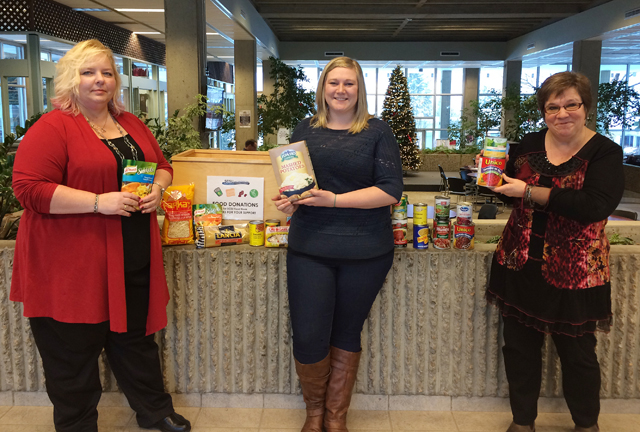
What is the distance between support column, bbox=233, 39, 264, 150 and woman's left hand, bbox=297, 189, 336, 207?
9804mm

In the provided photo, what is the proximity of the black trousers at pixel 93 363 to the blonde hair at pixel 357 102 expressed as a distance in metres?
0.96

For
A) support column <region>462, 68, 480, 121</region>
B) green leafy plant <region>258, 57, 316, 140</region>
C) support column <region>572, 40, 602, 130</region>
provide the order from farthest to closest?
support column <region>462, 68, 480, 121</region> < green leafy plant <region>258, 57, 316, 140</region> < support column <region>572, 40, 602, 130</region>

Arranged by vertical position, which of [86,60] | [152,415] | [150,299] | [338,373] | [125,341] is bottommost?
[152,415]

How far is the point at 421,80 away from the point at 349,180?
21.2m

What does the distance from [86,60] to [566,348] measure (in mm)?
2142

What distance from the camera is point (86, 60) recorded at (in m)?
2.04

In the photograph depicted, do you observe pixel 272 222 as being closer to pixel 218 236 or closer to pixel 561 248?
pixel 218 236

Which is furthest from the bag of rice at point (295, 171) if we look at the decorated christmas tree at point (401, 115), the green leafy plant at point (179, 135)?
the decorated christmas tree at point (401, 115)

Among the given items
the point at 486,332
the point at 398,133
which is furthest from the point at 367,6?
the point at 486,332

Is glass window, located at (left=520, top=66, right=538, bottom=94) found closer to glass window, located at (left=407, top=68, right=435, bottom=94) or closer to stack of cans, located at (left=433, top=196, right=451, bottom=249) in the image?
glass window, located at (left=407, top=68, right=435, bottom=94)

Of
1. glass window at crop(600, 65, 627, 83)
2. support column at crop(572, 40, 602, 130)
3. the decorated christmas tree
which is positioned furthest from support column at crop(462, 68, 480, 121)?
support column at crop(572, 40, 602, 130)

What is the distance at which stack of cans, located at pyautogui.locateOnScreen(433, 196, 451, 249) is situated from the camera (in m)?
2.61

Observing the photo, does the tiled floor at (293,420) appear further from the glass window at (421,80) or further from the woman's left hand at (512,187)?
the glass window at (421,80)

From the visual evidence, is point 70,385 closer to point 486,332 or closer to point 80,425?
point 80,425
